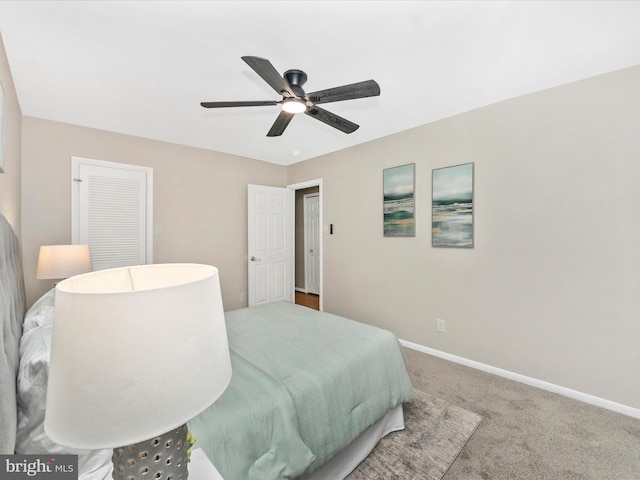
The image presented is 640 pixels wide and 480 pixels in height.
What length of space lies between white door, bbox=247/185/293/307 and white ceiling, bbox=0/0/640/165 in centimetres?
174

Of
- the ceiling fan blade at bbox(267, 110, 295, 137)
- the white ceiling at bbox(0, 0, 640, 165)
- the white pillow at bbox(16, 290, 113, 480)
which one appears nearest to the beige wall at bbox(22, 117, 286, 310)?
the white ceiling at bbox(0, 0, 640, 165)

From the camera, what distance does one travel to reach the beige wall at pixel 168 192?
9.10ft

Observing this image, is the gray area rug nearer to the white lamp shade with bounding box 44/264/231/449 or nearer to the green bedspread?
the green bedspread

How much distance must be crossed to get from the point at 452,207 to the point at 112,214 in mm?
3667

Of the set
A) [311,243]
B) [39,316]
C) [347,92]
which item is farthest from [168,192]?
[311,243]

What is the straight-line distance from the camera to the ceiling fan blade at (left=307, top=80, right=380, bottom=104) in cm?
168

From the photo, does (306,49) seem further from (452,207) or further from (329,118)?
(452,207)

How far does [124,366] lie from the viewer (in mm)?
477

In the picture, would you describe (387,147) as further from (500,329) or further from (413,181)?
(500,329)

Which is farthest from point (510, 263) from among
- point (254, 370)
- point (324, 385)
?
point (254, 370)

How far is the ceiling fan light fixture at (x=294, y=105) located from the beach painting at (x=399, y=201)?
1.68m

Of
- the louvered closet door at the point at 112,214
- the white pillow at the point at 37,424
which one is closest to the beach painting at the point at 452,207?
the white pillow at the point at 37,424

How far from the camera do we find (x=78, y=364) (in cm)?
47

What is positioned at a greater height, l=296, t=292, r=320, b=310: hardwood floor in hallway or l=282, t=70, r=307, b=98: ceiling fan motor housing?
l=282, t=70, r=307, b=98: ceiling fan motor housing
